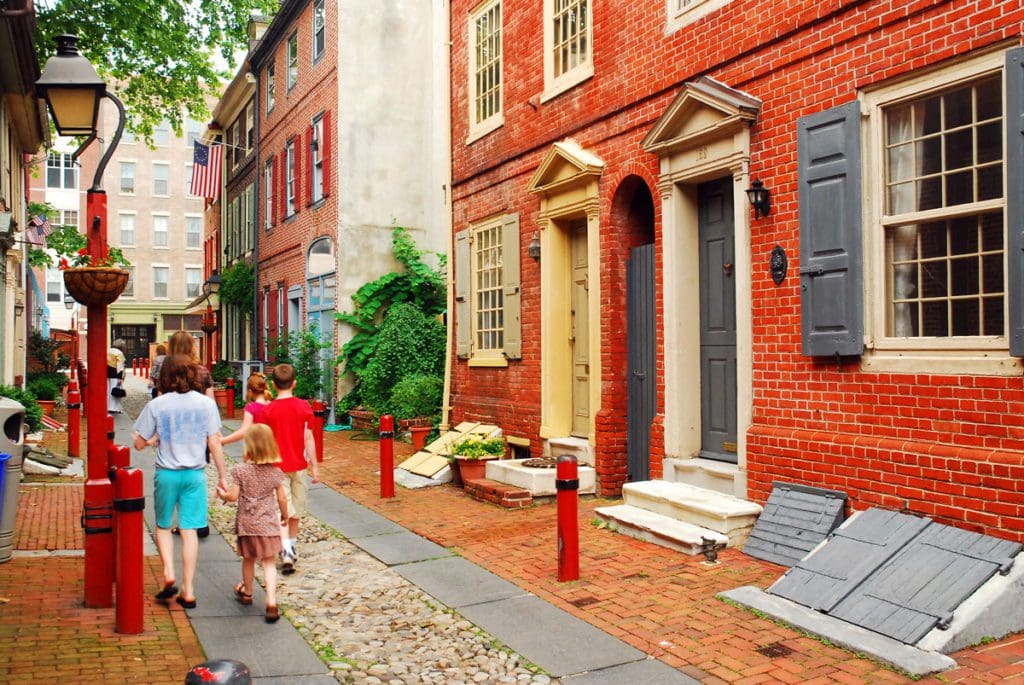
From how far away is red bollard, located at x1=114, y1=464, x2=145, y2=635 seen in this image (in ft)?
17.2

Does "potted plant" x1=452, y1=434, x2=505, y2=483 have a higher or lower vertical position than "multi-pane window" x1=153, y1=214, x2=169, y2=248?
lower

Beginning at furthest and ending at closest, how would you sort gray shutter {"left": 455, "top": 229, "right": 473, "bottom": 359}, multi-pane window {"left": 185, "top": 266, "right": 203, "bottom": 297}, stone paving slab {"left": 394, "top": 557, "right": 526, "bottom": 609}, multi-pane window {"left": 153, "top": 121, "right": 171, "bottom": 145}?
multi-pane window {"left": 185, "top": 266, "right": 203, "bottom": 297} → multi-pane window {"left": 153, "top": 121, "right": 171, "bottom": 145} → gray shutter {"left": 455, "top": 229, "right": 473, "bottom": 359} → stone paving slab {"left": 394, "top": 557, "right": 526, "bottom": 609}

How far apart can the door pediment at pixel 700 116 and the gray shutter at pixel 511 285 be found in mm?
3121

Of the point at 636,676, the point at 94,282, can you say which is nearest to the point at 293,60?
the point at 94,282

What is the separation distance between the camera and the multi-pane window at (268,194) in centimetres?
2366

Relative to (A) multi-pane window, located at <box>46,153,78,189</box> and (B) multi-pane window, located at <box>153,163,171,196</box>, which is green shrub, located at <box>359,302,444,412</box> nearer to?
(A) multi-pane window, located at <box>46,153,78,189</box>

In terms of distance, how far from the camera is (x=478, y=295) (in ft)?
41.6

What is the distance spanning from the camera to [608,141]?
9.54 meters

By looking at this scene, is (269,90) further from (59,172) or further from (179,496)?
(59,172)

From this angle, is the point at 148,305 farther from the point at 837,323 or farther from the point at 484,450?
the point at 837,323

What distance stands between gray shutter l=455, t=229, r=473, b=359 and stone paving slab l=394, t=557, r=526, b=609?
227 inches

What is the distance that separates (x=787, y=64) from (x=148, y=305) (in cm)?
4980

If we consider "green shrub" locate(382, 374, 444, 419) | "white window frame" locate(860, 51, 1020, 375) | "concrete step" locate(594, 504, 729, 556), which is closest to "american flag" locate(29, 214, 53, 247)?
"green shrub" locate(382, 374, 444, 419)

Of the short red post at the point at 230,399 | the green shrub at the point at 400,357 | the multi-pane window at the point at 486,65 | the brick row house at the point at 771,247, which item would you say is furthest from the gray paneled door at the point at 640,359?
the short red post at the point at 230,399
